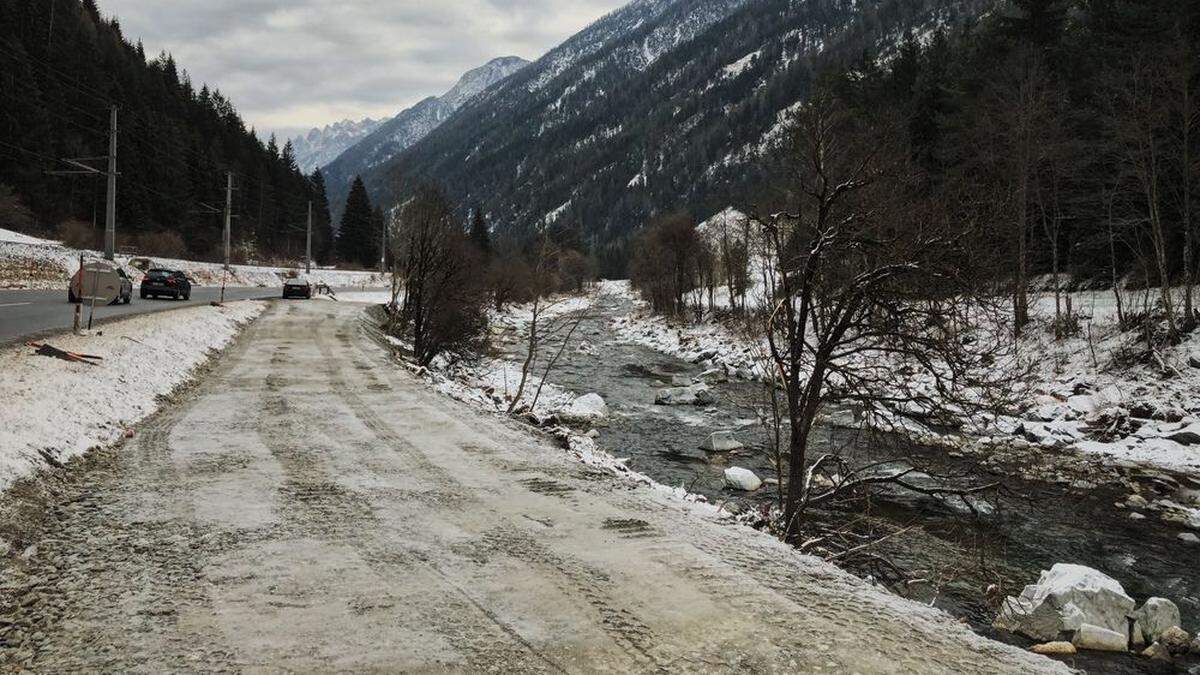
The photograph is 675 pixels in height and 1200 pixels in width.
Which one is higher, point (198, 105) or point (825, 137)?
point (198, 105)

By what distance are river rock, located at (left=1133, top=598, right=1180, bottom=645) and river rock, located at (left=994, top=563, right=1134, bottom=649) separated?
178 millimetres

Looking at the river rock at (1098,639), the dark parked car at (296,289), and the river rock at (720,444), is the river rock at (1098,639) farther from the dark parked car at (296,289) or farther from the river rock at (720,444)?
the dark parked car at (296,289)

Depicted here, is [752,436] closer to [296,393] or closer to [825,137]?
[825,137]

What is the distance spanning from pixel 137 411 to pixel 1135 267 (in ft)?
104

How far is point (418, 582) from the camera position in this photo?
14.9 ft

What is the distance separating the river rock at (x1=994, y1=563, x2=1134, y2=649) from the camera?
7.00 meters

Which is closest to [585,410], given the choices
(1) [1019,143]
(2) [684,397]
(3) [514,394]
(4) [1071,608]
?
(3) [514,394]

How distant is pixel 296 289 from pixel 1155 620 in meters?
40.7

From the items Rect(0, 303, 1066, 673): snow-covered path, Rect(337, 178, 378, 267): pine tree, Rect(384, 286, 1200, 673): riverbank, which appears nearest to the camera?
Rect(0, 303, 1066, 673): snow-covered path

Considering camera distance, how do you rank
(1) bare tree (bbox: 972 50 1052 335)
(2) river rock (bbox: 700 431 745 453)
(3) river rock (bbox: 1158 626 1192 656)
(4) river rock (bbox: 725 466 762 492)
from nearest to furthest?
(3) river rock (bbox: 1158 626 1192 656) → (4) river rock (bbox: 725 466 762 492) → (2) river rock (bbox: 700 431 745 453) → (1) bare tree (bbox: 972 50 1052 335)

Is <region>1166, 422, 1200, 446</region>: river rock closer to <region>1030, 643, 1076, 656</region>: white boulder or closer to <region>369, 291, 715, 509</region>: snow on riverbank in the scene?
<region>1030, 643, 1076, 656</region>: white boulder

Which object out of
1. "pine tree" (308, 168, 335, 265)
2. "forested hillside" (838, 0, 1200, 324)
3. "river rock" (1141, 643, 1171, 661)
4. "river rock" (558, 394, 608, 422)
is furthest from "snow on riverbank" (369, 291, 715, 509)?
"pine tree" (308, 168, 335, 265)

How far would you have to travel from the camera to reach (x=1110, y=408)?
59.2ft

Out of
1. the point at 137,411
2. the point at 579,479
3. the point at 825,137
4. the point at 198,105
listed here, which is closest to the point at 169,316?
the point at 137,411
